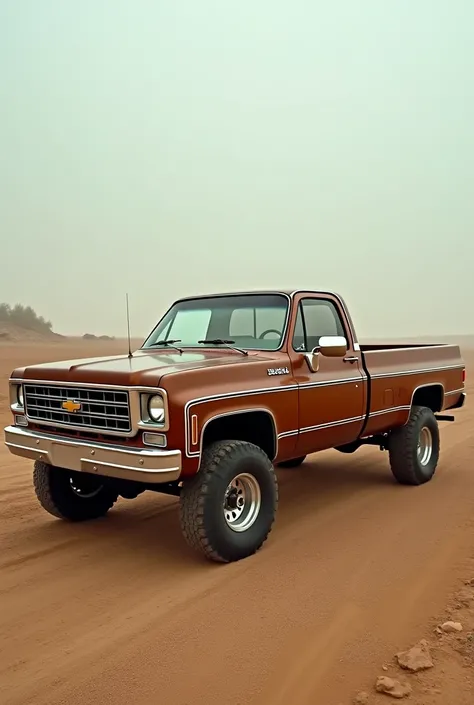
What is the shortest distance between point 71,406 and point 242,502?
Result: 4.98 feet

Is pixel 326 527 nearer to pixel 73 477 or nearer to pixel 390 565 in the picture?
pixel 390 565

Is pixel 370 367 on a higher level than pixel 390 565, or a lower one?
higher

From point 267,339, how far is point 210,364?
104 centimetres

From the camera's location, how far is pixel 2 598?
4188mm

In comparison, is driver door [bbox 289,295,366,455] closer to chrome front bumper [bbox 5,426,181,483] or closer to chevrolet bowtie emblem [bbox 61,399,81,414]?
chrome front bumper [bbox 5,426,181,483]

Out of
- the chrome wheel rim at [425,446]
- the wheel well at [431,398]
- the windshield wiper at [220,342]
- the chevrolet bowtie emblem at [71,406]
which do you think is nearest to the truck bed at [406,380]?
the wheel well at [431,398]

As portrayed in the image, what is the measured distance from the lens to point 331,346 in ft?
17.5

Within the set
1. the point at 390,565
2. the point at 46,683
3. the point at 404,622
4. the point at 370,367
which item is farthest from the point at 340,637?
the point at 370,367

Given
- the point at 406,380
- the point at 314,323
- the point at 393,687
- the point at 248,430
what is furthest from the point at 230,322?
the point at 393,687

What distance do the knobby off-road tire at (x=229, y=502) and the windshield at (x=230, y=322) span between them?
1211 mm

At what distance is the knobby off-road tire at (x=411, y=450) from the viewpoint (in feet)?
23.2

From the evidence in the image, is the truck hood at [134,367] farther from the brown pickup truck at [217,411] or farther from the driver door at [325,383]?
the driver door at [325,383]

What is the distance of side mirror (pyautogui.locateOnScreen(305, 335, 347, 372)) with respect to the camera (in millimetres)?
5332

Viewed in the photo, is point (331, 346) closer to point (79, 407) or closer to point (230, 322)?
point (230, 322)
